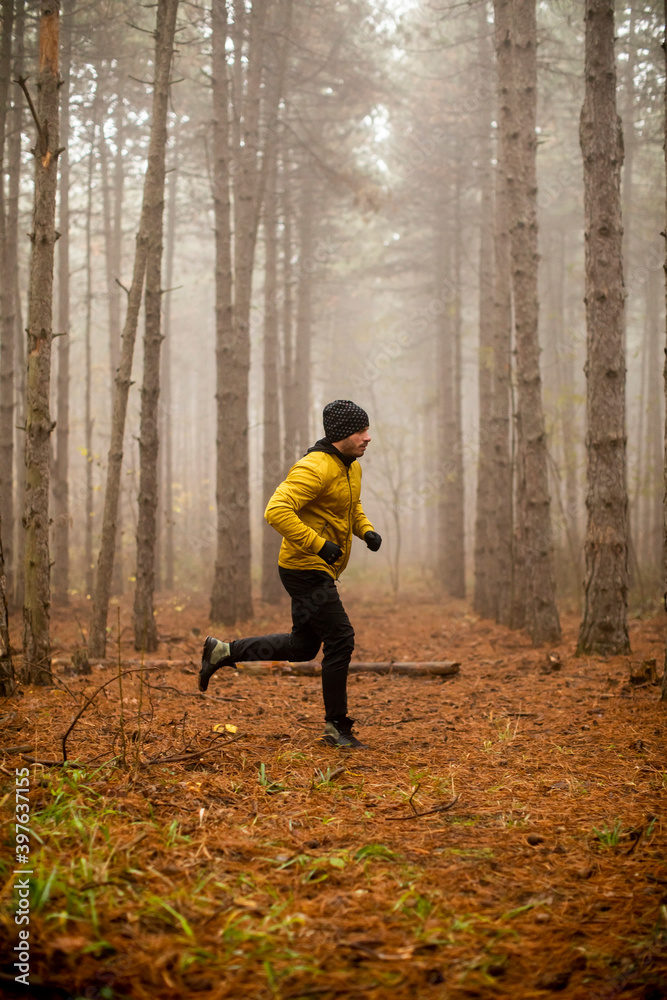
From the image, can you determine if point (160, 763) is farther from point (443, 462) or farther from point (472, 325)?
point (472, 325)

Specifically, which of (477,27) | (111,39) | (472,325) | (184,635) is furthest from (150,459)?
(472,325)

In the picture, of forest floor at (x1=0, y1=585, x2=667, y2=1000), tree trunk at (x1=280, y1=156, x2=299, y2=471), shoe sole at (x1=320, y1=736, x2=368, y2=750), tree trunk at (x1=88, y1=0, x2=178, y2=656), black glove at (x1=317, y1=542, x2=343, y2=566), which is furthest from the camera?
tree trunk at (x1=280, y1=156, x2=299, y2=471)

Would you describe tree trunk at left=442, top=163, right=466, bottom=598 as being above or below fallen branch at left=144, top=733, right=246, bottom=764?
above

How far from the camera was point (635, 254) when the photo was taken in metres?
22.0

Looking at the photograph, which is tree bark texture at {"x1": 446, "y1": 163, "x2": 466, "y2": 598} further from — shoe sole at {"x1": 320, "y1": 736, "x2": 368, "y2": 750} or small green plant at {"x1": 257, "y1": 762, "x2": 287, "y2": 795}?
small green plant at {"x1": 257, "y1": 762, "x2": 287, "y2": 795}

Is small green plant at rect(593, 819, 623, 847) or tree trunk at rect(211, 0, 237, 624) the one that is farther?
tree trunk at rect(211, 0, 237, 624)

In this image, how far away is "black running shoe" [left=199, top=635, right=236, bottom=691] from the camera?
524 cm

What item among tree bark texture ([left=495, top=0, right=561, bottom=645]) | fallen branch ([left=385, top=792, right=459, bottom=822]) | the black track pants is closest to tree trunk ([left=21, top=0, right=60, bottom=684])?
the black track pants

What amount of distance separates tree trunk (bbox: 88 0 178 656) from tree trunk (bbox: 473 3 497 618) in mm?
6147

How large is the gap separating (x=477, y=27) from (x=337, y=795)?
18829mm

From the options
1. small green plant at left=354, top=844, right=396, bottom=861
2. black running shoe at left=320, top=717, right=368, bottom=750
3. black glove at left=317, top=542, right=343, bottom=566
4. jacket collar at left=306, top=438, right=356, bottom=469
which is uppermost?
jacket collar at left=306, top=438, right=356, bottom=469

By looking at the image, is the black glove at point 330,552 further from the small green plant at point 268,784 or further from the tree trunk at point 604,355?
the tree trunk at point 604,355

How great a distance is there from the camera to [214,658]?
526 cm

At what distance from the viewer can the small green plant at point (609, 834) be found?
313 cm
